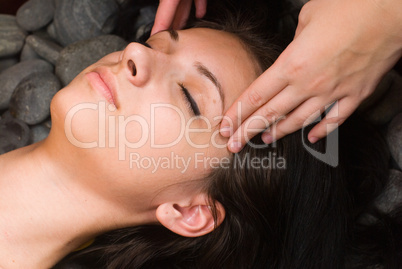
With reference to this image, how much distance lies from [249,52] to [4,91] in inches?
47.2

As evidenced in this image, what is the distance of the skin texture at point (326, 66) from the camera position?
112cm

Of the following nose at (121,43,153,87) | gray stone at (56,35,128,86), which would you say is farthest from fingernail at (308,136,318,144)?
gray stone at (56,35,128,86)

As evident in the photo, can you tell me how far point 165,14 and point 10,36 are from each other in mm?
923

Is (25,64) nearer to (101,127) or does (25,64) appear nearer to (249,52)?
(101,127)

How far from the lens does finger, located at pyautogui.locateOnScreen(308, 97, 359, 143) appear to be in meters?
1.25

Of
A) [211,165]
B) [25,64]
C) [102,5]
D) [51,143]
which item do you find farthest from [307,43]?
[25,64]

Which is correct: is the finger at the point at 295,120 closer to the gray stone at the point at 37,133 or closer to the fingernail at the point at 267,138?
the fingernail at the point at 267,138

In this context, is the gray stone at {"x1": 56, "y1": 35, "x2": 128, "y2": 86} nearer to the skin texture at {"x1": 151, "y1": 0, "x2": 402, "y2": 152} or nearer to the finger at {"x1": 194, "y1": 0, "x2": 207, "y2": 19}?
the finger at {"x1": 194, "y1": 0, "x2": 207, "y2": 19}

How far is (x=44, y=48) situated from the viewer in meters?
2.15

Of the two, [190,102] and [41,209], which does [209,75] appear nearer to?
[190,102]

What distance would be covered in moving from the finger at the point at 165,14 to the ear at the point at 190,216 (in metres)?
0.68

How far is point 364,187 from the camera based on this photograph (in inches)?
72.0

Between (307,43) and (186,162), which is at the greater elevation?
(307,43)

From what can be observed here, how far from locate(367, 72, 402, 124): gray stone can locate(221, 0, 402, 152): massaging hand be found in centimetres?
70
